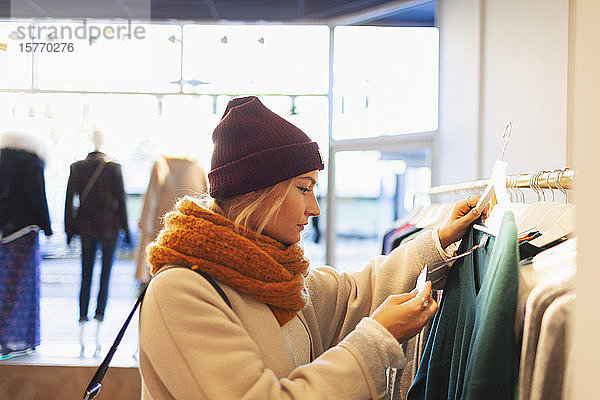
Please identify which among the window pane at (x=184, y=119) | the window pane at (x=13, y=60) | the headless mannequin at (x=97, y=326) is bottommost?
the headless mannequin at (x=97, y=326)

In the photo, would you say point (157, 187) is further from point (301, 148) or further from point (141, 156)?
point (301, 148)

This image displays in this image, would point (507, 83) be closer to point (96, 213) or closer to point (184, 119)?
point (184, 119)

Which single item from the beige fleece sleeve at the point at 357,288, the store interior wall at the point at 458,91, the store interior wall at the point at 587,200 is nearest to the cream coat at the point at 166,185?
the store interior wall at the point at 458,91

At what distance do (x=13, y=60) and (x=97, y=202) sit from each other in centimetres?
155

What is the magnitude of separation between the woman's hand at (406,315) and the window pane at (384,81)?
12.3 feet

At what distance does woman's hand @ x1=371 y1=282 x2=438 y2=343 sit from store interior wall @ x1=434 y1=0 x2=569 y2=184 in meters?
2.02

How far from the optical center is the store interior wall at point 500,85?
2.93m

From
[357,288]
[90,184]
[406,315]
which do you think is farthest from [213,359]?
[90,184]

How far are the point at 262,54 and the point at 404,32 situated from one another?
127cm

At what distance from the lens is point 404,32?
4898mm

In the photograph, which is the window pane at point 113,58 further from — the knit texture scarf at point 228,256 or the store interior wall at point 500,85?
the knit texture scarf at point 228,256

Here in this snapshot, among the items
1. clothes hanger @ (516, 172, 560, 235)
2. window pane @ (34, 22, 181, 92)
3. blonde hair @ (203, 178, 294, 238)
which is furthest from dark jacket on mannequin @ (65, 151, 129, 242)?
clothes hanger @ (516, 172, 560, 235)

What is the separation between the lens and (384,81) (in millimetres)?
5031

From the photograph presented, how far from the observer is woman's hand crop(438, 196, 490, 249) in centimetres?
132
